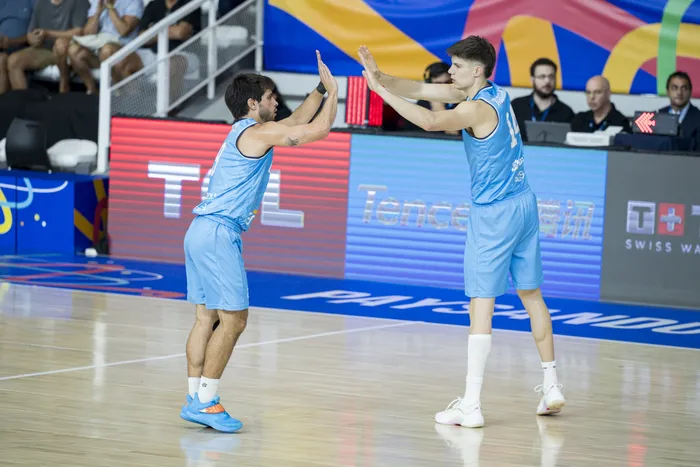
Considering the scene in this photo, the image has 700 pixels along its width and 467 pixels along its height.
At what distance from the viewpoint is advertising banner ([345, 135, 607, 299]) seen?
1108 cm

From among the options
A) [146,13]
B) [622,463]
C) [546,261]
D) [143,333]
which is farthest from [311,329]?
[146,13]

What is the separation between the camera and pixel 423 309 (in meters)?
10.3

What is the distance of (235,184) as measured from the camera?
6172mm

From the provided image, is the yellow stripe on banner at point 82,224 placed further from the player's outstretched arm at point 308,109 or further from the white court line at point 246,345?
the player's outstretched arm at point 308,109

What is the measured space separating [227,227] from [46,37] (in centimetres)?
930

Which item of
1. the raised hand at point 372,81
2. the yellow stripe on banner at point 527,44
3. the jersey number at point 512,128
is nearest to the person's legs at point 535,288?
the jersey number at point 512,128

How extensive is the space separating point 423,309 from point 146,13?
5.61 metres

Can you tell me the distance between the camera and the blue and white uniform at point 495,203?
21.1 ft

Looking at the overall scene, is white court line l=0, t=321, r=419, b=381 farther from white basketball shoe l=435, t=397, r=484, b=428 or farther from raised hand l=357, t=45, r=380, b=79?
raised hand l=357, t=45, r=380, b=79

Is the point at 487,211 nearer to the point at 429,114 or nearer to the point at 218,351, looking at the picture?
the point at 429,114

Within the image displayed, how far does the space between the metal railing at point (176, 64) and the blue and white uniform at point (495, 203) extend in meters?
7.29

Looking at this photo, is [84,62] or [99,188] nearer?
[99,188]

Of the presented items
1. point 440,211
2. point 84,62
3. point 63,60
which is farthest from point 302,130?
point 63,60

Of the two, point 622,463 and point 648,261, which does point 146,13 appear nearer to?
point 648,261
